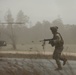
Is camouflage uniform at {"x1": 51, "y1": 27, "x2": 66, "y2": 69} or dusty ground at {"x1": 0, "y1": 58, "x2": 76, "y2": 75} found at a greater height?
dusty ground at {"x1": 0, "y1": 58, "x2": 76, "y2": 75}

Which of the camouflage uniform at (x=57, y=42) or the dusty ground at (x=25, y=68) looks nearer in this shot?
the dusty ground at (x=25, y=68)

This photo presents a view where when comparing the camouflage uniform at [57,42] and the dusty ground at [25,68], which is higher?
the dusty ground at [25,68]

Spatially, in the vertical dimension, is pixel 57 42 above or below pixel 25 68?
below

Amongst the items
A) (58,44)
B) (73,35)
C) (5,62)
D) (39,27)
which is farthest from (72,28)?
(5,62)

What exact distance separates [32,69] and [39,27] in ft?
193

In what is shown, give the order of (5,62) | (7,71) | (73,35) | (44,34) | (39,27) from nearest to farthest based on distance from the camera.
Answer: (7,71)
(5,62)
(73,35)
(44,34)
(39,27)

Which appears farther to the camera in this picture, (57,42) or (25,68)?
(57,42)

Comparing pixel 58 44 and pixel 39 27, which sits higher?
pixel 58 44

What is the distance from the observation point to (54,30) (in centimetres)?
1639

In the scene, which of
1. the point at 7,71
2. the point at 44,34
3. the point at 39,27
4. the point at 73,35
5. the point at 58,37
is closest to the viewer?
the point at 7,71

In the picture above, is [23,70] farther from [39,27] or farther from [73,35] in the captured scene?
[39,27]

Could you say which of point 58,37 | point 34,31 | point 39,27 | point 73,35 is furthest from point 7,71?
point 39,27

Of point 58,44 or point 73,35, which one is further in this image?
point 73,35

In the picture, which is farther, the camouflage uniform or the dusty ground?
the camouflage uniform
